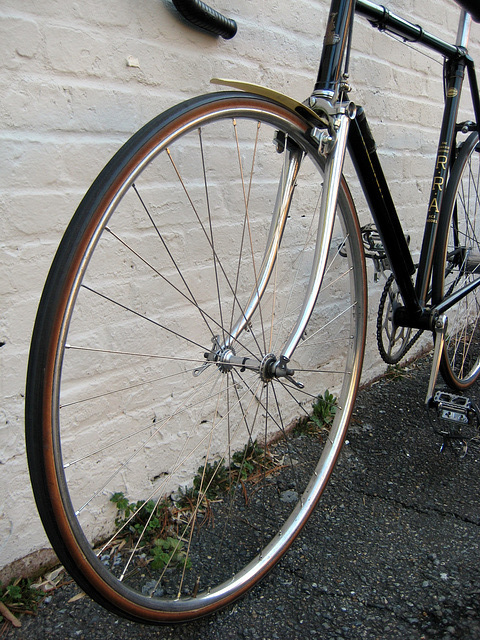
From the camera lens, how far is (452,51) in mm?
1875

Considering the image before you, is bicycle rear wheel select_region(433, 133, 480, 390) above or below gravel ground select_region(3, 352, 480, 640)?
above

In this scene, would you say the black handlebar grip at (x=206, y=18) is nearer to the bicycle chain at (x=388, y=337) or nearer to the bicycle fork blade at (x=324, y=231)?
the bicycle fork blade at (x=324, y=231)

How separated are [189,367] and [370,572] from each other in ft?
2.38

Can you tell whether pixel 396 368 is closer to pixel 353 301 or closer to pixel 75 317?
pixel 353 301

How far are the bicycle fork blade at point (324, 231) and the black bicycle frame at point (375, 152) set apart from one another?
0.35 feet

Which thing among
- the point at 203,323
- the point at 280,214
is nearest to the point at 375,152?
the point at 280,214

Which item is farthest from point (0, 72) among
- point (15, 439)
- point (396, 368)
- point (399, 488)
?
point (396, 368)

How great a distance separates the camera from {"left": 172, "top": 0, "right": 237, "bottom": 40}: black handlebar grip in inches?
54.6

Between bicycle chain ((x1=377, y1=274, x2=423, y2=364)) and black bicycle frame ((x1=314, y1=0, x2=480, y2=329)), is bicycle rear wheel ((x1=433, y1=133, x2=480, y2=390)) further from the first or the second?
bicycle chain ((x1=377, y1=274, x2=423, y2=364))

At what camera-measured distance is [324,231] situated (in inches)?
51.7

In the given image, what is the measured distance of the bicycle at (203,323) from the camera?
3.40 feet

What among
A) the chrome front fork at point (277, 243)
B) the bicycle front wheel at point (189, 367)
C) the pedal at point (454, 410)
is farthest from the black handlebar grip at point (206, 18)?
the pedal at point (454, 410)

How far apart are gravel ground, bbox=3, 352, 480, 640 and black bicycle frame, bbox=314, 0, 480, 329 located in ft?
1.66

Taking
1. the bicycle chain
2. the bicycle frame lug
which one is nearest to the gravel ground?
the bicycle chain
